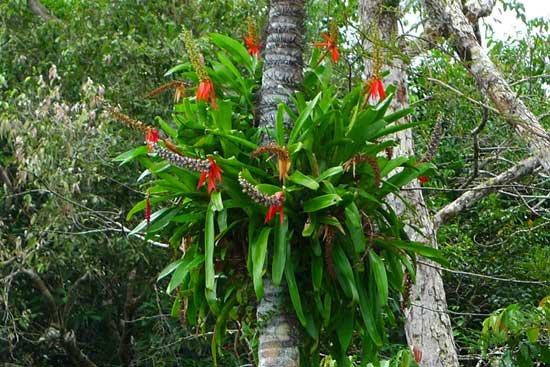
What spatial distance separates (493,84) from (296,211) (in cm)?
169

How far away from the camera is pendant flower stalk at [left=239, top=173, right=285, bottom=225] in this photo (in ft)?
9.00

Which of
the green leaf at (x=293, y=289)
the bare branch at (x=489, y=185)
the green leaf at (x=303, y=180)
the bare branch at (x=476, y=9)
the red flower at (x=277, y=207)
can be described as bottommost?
the green leaf at (x=293, y=289)

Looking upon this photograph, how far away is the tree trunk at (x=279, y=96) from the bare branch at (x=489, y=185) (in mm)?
2156

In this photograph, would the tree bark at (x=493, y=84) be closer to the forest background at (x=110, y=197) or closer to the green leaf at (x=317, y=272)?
the green leaf at (x=317, y=272)

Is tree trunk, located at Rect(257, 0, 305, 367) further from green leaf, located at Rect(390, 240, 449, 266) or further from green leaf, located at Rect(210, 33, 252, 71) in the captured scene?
green leaf, located at Rect(390, 240, 449, 266)

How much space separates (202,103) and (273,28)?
1.64 ft

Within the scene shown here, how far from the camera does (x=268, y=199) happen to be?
2.82 m

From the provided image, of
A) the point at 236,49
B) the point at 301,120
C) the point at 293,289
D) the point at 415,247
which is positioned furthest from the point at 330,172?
the point at 236,49

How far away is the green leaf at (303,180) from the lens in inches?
115

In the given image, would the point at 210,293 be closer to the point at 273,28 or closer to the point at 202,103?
the point at 202,103

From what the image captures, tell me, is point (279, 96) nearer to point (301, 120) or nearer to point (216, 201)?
point (301, 120)

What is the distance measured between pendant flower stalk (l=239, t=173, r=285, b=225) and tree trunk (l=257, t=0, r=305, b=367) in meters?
0.39

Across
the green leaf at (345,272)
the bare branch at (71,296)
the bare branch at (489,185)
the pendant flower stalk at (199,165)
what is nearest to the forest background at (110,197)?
the bare branch at (71,296)

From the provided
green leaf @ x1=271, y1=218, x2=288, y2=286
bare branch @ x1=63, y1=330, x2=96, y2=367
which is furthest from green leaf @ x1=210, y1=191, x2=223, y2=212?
bare branch @ x1=63, y1=330, x2=96, y2=367
